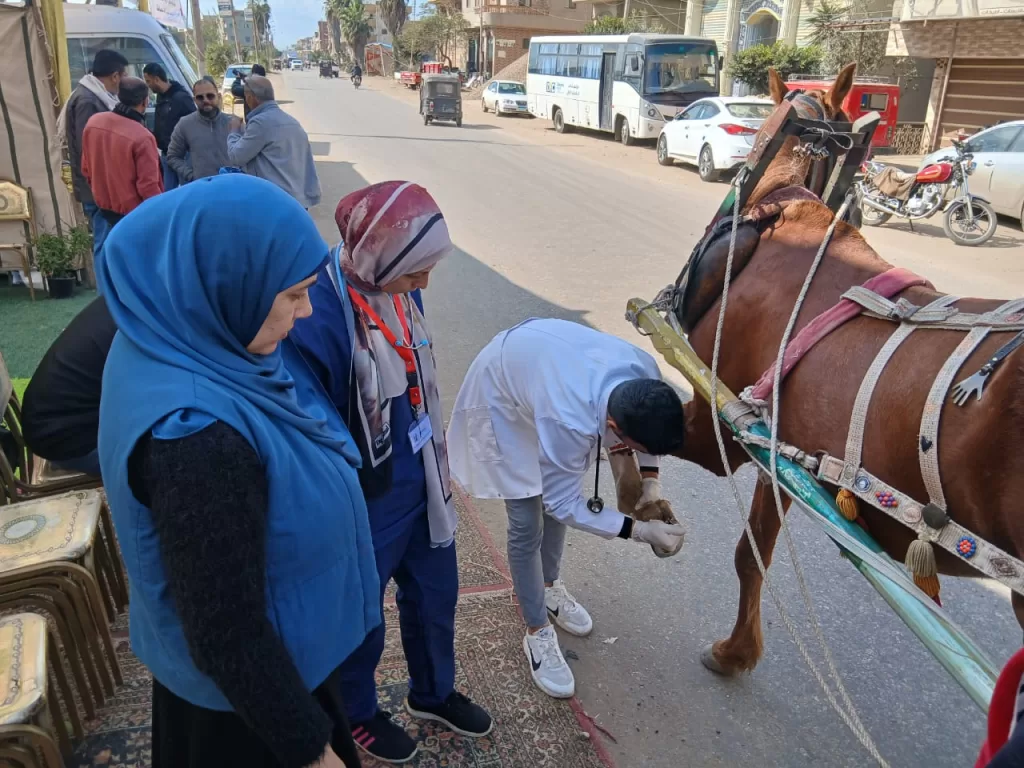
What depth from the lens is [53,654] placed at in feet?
6.56

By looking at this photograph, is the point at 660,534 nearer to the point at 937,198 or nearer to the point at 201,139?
the point at 201,139

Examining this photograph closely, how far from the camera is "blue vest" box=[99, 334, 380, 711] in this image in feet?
3.70

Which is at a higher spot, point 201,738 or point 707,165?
point 201,738

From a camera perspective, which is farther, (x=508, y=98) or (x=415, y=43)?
(x=415, y=43)

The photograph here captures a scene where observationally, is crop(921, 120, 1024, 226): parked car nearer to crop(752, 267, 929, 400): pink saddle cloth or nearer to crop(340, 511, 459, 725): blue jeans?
crop(752, 267, 929, 400): pink saddle cloth

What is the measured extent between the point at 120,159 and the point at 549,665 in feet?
15.5

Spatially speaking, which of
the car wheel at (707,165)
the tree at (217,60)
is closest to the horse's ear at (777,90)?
the car wheel at (707,165)

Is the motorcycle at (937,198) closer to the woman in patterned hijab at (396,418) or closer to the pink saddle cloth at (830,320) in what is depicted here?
the pink saddle cloth at (830,320)

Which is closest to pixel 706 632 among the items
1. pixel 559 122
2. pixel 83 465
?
pixel 83 465

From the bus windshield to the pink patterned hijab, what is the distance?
54.3 feet

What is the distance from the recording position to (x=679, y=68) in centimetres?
1706

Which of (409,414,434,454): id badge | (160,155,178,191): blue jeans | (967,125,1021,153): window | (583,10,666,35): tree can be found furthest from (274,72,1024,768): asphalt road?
(583,10,666,35): tree

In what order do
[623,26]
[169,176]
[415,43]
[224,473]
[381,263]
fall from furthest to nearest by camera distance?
[415,43] → [623,26] → [169,176] → [381,263] → [224,473]

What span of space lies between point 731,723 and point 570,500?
3.01ft
